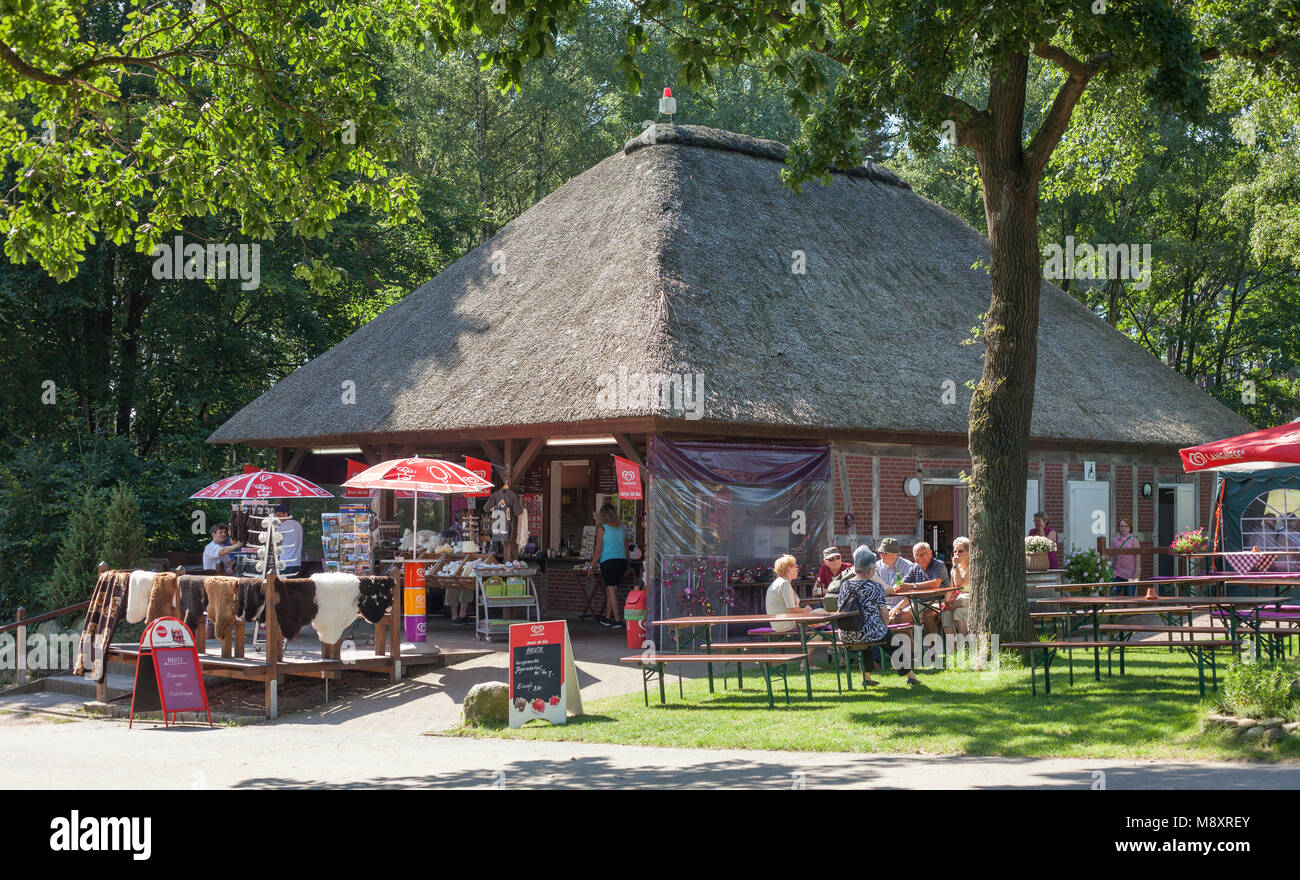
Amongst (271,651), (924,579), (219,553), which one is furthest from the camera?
(219,553)

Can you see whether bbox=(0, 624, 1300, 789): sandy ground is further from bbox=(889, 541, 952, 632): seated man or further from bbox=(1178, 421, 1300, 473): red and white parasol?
bbox=(1178, 421, 1300, 473): red and white parasol

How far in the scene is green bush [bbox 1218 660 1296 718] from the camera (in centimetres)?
816

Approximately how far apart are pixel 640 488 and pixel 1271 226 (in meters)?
15.4

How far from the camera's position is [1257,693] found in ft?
27.2

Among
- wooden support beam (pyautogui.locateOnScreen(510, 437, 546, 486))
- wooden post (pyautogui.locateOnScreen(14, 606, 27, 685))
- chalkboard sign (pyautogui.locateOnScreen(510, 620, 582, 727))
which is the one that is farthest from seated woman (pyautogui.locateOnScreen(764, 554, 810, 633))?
wooden post (pyautogui.locateOnScreen(14, 606, 27, 685))

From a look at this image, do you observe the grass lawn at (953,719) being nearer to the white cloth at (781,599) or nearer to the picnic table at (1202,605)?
the picnic table at (1202,605)

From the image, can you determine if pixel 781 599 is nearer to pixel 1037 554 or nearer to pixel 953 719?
pixel 953 719

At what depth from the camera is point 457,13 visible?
1045cm

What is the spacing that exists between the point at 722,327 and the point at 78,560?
467 inches

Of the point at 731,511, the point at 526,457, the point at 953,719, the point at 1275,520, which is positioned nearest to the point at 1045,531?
the point at 1275,520

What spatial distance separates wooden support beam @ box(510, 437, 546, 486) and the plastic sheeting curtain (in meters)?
2.35

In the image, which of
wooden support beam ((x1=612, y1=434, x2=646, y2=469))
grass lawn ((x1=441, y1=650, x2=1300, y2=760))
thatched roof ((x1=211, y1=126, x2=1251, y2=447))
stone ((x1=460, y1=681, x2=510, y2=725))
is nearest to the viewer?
grass lawn ((x1=441, y1=650, x2=1300, y2=760))

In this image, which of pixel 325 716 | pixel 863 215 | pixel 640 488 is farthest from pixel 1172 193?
pixel 325 716

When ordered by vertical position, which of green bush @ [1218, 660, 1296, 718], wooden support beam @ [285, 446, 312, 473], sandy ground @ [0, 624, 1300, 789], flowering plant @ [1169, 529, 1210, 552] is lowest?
sandy ground @ [0, 624, 1300, 789]
